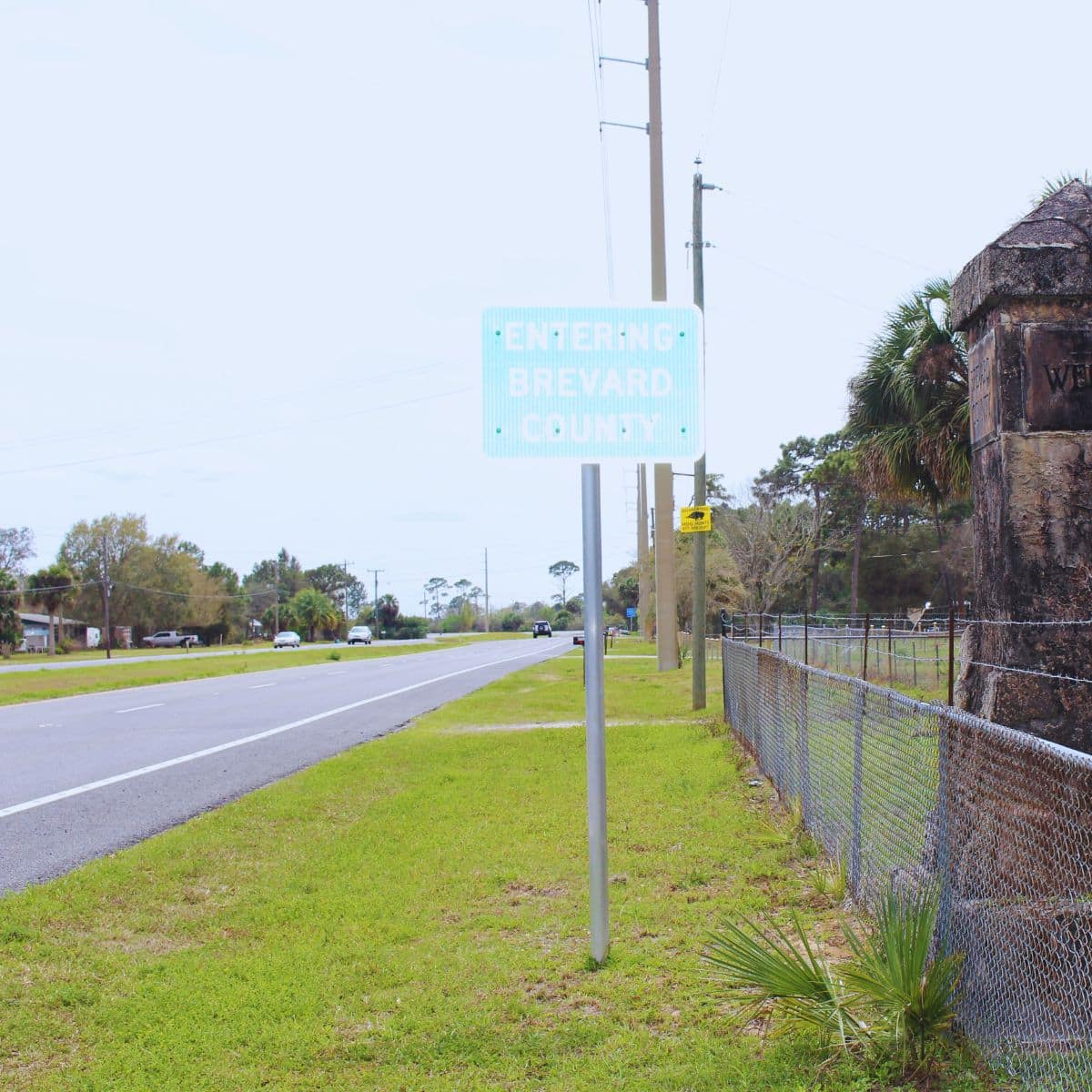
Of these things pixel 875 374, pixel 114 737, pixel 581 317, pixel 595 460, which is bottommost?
pixel 114 737

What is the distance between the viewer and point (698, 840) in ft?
24.9

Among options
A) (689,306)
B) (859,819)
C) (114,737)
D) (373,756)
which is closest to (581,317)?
(689,306)

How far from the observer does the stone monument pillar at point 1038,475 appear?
5129mm

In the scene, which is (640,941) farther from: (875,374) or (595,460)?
(875,374)

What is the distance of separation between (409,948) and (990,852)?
2.73m

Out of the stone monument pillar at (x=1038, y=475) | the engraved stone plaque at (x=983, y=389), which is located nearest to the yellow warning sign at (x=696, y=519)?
the engraved stone plaque at (x=983, y=389)

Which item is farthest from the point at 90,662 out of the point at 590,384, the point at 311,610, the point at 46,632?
the point at 311,610

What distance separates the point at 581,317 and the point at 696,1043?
3056 millimetres

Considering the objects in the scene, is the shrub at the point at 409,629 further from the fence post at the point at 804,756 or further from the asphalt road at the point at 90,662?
the fence post at the point at 804,756

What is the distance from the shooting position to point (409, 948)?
550 centimetres

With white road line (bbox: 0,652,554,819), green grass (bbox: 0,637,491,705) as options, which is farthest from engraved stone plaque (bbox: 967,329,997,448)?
green grass (bbox: 0,637,491,705)

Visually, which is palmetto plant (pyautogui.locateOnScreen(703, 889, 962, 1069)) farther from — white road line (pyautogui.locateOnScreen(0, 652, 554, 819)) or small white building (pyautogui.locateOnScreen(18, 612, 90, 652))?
small white building (pyautogui.locateOnScreen(18, 612, 90, 652))

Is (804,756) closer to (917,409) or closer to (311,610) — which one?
(917,409)

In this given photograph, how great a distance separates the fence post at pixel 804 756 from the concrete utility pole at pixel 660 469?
698 inches
